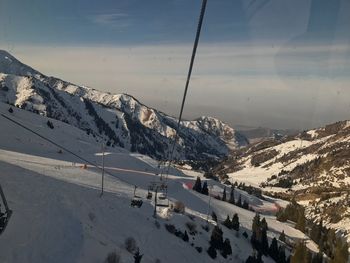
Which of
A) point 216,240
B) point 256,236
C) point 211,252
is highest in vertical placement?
point 216,240

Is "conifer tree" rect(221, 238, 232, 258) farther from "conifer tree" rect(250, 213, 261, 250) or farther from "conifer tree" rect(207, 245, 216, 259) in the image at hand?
"conifer tree" rect(250, 213, 261, 250)

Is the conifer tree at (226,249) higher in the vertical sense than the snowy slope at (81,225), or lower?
lower

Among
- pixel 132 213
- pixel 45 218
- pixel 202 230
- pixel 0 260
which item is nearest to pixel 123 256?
pixel 45 218

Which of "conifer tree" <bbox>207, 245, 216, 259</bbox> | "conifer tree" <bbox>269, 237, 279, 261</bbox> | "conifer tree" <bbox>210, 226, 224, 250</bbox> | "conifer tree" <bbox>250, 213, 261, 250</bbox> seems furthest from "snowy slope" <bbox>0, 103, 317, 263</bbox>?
"conifer tree" <bbox>269, 237, 279, 261</bbox>

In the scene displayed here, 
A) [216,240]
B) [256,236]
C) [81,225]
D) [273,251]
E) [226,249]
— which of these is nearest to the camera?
[81,225]

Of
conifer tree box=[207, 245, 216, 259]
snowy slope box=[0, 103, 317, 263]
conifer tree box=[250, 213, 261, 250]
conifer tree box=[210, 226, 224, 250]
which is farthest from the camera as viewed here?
conifer tree box=[250, 213, 261, 250]

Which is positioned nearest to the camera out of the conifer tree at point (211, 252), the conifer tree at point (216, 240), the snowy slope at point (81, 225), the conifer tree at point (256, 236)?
the snowy slope at point (81, 225)

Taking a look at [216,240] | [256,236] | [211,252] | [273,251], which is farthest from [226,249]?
[256,236]

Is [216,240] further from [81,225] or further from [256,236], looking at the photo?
[81,225]

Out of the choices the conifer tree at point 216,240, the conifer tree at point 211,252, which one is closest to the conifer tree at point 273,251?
the conifer tree at point 216,240

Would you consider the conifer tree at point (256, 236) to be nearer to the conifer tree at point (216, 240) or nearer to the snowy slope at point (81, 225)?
the snowy slope at point (81, 225)

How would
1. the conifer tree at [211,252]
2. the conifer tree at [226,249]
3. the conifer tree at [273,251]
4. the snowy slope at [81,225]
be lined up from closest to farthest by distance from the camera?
the snowy slope at [81,225] < the conifer tree at [211,252] < the conifer tree at [226,249] < the conifer tree at [273,251]
